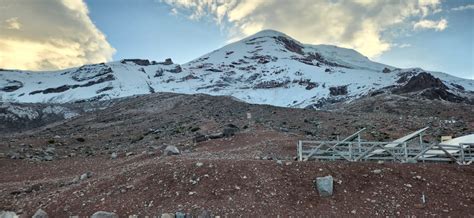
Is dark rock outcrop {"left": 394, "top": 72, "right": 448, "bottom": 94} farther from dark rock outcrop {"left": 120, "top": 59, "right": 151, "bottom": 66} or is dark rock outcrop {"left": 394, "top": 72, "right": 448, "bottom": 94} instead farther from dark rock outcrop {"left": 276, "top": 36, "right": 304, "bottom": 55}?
dark rock outcrop {"left": 120, "top": 59, "right": 151, "bottom": 66}

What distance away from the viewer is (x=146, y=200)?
15.9 meters

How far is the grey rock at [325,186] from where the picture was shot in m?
15.6

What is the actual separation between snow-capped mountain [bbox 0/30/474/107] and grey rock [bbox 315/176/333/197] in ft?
225

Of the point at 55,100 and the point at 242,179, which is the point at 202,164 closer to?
the point at 242,179

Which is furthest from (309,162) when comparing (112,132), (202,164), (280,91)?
(280,91)

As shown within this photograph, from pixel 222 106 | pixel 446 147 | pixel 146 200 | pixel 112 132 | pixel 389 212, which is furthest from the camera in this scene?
pixel 222 106

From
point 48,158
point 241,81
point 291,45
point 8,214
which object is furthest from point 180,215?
point 291,45

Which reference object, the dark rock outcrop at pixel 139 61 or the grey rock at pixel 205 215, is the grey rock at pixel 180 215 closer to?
the grey rock at pixel 205 215

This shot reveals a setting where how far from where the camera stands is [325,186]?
15656 mm

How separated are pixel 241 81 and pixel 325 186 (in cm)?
10739

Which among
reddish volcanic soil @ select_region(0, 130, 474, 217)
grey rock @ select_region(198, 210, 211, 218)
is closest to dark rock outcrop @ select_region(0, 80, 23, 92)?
reddish volcanic soil @ select_region(0, 130, 474, 217)

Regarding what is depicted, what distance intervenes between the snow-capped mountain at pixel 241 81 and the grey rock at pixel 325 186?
225 feet

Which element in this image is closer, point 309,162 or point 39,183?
point 309,162

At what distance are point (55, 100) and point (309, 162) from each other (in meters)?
98.5
